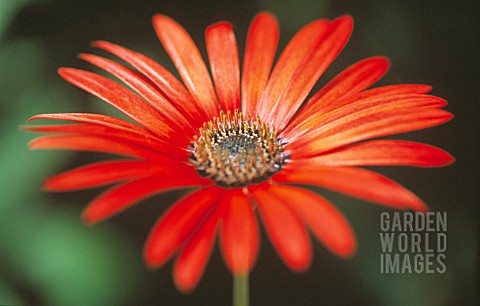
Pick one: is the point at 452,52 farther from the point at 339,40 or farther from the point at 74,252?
the point at 74,252

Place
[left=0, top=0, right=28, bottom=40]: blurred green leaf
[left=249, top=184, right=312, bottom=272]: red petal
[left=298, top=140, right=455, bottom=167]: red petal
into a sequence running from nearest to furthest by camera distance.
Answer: [left=249, top=184, right=312, bottom=272]: red petal
[left=298, top=140, right=455, bottom=167]: red petal
[left=0, top=0, right=28, bottom=40]: blurred green leaf

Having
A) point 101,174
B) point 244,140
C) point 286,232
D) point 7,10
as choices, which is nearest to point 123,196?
point 101,174

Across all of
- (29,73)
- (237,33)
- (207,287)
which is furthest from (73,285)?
(237,33)

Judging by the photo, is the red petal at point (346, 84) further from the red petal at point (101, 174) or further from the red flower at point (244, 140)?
the red petal at point (101, 174)

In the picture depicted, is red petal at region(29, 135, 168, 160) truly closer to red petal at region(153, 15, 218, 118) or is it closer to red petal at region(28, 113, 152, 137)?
red petal at region(28, 113, 152, 137)

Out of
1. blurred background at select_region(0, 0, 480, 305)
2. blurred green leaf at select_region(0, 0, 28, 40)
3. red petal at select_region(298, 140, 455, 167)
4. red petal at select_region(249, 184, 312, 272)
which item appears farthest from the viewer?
blurred green leaf at select_region(0, 0, 28, 40)

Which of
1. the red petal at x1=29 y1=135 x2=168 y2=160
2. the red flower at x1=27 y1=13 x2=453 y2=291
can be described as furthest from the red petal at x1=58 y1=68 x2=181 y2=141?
the red petal at x1=29 y1=135 x2=168 y2=160
